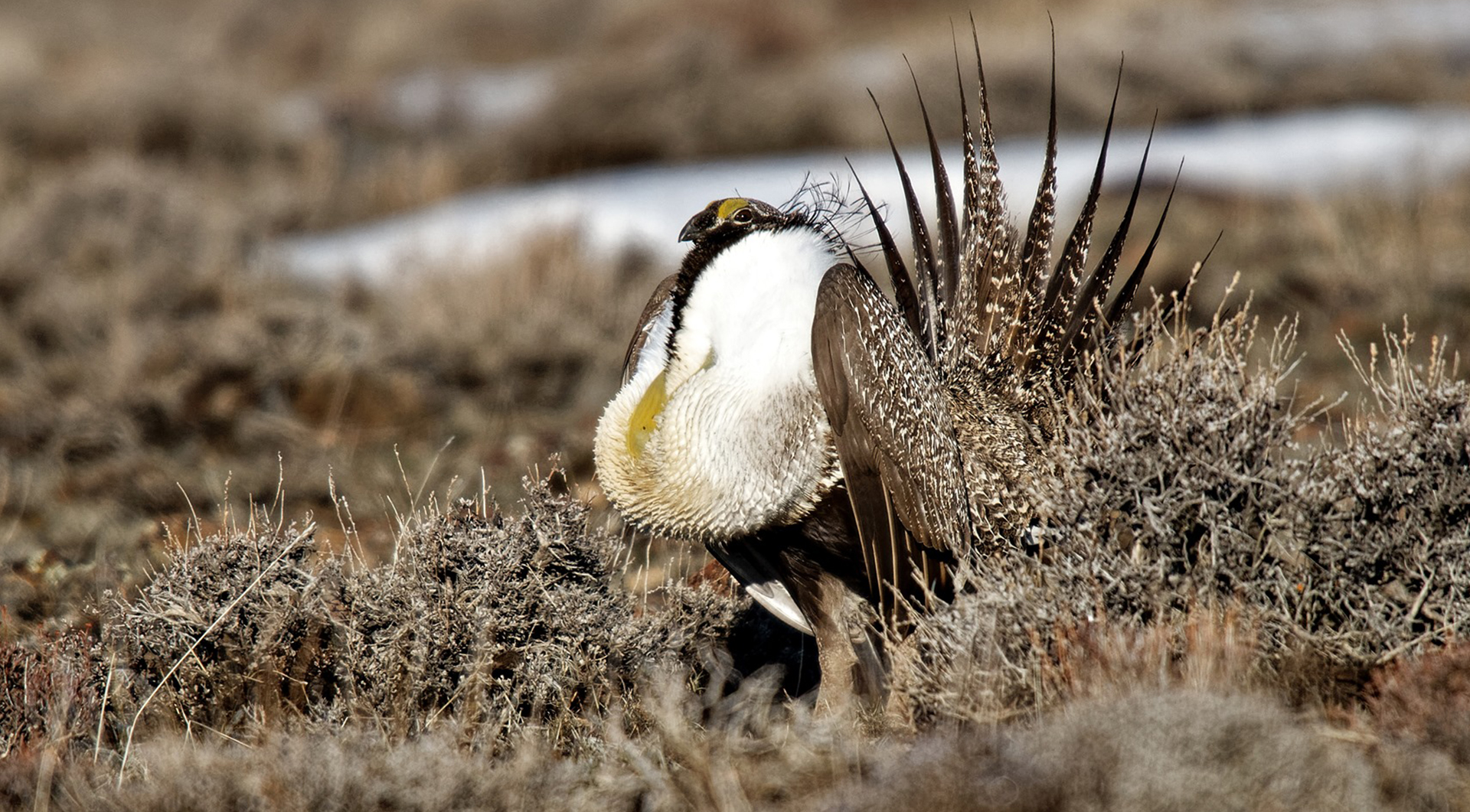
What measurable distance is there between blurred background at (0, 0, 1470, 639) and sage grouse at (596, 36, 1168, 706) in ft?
3.15

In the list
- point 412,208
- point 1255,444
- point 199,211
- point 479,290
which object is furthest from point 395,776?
point 412,208

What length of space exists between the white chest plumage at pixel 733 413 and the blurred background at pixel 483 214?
88 cm

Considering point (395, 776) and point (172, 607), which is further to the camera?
point (172, 607)

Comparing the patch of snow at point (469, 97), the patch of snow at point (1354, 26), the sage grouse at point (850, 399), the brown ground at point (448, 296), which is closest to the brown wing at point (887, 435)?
the sage grouse at point (850, 399)

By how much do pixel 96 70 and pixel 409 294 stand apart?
780cm

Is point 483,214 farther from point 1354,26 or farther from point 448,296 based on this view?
point 1354,26

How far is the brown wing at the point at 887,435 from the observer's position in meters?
2.51

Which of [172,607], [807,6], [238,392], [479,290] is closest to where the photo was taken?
[172,607]

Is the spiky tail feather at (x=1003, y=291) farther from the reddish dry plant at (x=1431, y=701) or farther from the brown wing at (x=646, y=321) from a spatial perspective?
the reddish dry plant at (x=1431, y=701)

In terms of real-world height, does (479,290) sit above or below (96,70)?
below

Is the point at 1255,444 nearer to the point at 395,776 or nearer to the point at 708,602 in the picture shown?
the point at 708,602

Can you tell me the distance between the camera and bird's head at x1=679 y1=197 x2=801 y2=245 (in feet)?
8.85

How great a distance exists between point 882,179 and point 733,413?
7.36 m

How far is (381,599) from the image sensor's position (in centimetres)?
300
